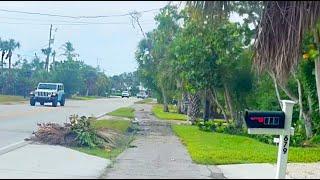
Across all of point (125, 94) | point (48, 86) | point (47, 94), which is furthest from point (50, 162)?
point (125, 94)

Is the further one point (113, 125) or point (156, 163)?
point (113, 125)

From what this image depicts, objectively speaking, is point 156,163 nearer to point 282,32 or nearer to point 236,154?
point 236,154

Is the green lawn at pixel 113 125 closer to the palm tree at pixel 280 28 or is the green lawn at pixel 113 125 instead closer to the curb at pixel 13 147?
the curb at pixel 13 147

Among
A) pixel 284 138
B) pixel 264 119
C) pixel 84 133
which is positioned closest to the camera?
pixel 264 119

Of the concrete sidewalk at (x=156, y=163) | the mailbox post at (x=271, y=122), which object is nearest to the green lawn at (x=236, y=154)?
the concrete sidewalk at (x=156, y=163)

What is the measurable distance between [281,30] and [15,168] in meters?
5.41

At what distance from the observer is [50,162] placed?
11992 mm

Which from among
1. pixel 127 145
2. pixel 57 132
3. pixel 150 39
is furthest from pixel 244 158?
pixel 150 39

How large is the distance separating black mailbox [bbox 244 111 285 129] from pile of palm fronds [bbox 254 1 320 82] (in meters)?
1.01

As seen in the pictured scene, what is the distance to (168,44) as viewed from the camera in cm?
3203

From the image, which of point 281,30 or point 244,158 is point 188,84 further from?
point 281,30

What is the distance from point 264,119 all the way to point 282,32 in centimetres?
149

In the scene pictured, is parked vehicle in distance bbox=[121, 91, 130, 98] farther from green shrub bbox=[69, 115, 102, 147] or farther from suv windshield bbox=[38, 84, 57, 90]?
→ green shrub bbox=[69, 115, 102, 147]

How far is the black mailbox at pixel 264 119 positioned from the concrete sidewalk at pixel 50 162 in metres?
3.14
